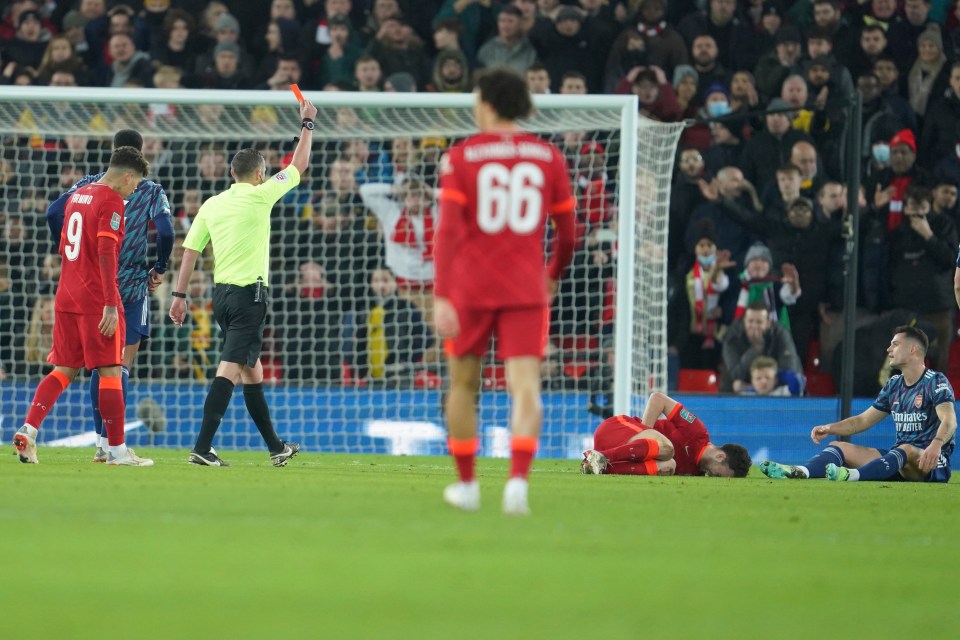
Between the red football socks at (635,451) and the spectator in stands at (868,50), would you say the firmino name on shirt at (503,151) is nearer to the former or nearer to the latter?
the red football socks at (635,451)

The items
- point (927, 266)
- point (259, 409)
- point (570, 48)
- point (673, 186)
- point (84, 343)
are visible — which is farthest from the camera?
point (570, 48)

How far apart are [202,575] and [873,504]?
4.48m

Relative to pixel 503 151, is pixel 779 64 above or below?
above

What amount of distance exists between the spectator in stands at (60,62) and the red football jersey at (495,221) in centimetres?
1107

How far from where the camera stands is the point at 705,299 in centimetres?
1416

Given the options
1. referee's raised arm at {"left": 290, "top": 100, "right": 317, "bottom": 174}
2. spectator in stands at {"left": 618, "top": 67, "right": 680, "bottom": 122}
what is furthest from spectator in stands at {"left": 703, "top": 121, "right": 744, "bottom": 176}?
referee's raised arm at {"left": 290, "top": 100, "right": 317, "bottom": 174}

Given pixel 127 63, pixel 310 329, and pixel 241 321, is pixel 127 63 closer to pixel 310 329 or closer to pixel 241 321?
pixel 310 329

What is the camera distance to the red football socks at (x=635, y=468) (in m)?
9.95

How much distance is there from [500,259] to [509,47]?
1029 cm

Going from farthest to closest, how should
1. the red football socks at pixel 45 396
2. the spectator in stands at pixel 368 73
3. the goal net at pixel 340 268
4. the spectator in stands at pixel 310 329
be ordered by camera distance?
the spectator in stands at pixel 368 73 < the spectator in stands at pixel 310 329 < the goal net at pixel 340 268 < the red football socks at pixel 45 396

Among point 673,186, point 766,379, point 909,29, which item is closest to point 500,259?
point 766,379

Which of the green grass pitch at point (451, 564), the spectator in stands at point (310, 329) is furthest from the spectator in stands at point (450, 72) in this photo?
the green grass pitch at point (451, 564)

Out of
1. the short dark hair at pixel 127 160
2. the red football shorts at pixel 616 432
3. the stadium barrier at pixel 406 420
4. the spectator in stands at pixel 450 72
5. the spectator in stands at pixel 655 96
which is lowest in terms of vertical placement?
the stadium barrier at pixel 406 420

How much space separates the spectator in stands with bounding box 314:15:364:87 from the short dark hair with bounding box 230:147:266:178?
21.0ft
